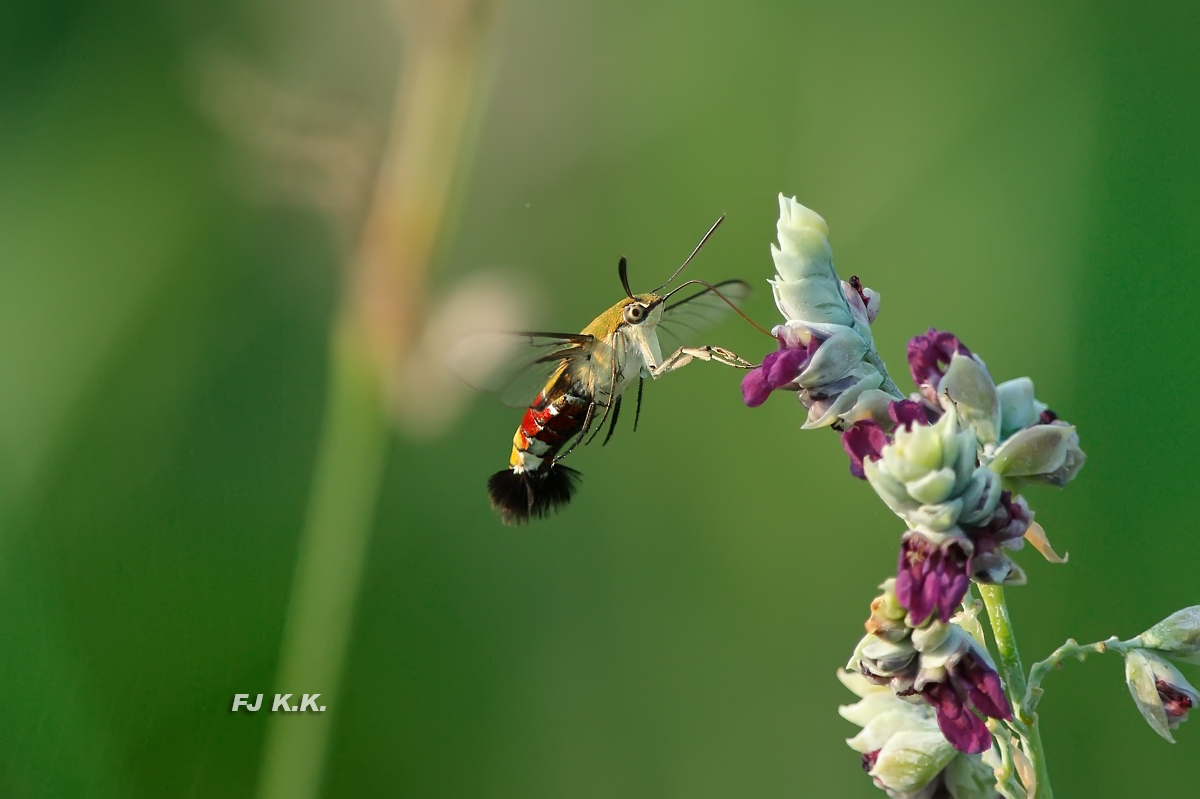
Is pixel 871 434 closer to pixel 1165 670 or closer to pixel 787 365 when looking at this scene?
pixel 787 365

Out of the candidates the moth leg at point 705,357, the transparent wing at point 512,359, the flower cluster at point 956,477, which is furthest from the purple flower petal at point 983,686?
the transparent wing at point 512,359

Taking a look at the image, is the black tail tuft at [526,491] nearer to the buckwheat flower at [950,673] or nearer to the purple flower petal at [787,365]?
the purple flower petal at [787,365]

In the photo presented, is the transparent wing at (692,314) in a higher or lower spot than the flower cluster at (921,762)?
higher

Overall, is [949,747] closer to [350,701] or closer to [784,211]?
[784,211]

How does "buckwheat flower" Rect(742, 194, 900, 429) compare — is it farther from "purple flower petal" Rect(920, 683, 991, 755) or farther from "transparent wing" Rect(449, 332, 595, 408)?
"transparent wing" Rect(449, 332, 595, 408)

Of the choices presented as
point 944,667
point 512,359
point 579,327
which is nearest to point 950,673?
point 944,667

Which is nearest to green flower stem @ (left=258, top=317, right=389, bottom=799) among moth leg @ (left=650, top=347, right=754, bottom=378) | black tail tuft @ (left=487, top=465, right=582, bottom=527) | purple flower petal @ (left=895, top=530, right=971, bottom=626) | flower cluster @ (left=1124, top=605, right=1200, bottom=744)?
black tail tuft @ (left=487, top=465, right=582, bottom=527)
